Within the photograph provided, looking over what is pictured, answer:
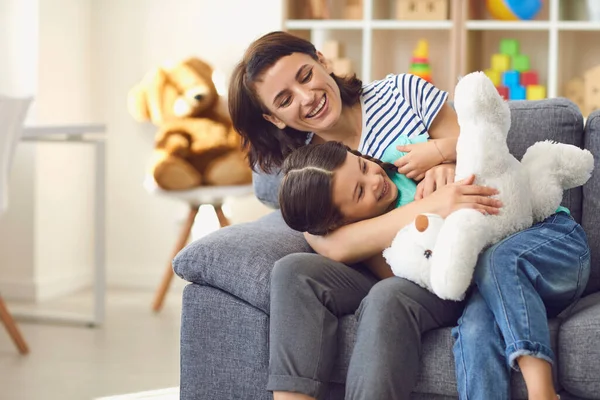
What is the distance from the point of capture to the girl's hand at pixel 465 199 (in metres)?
1.66

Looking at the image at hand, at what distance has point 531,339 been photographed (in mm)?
1500

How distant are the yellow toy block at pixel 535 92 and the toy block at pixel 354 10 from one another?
2.15 feet

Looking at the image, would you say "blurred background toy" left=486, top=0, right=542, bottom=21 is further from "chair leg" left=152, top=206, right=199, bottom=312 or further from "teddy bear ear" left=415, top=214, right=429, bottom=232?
"teddy bear ear" left=415, top=214, right=429, bottom=232

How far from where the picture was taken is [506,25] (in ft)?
10.6

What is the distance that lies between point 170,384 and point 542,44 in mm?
1865

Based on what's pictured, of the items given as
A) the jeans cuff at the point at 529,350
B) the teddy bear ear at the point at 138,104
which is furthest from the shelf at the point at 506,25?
the jeans cuff at the point at 529,350

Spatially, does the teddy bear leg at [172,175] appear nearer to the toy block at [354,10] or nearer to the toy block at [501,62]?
the toy block at [354,10]

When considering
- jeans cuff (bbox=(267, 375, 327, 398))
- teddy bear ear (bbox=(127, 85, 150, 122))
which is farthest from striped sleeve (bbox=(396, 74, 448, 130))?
teddy bear ear (bbox=(127, 85, 150, 122))

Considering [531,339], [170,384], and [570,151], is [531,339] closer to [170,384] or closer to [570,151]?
[570,151]

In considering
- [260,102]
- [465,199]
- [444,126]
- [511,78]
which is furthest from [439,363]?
[511,78]

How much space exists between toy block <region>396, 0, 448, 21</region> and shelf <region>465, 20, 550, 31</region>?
0.12 meters

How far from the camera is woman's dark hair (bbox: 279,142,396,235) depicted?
1717mm

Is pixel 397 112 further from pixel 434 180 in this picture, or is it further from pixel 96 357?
pixel 96 357

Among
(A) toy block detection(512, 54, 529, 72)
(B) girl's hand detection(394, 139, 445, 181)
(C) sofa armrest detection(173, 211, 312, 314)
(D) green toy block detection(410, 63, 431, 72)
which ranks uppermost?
(A) toy block detection(512, 54, 529, 72)
